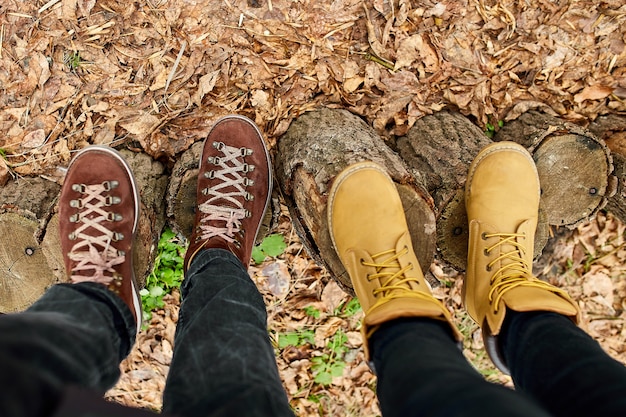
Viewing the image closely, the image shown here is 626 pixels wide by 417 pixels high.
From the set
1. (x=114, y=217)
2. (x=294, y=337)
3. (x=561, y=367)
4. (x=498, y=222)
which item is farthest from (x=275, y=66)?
(x=561, y=367)

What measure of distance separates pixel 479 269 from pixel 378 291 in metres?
0.49

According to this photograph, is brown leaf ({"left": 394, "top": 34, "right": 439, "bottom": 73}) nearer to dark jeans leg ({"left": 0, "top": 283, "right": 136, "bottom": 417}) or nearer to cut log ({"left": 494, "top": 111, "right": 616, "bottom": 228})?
cut log ({"left": 494, "top": 111, "right": 616, "bottom": 228})

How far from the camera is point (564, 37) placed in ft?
7.54

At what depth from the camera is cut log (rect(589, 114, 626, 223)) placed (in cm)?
219

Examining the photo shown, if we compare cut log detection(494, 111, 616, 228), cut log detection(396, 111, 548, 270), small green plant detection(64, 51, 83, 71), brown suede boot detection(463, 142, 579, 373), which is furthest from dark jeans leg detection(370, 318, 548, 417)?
small green plant detection(64, 51, 83, 71)

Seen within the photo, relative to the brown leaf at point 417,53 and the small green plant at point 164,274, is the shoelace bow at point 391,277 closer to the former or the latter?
the brown leaf at point 417,53

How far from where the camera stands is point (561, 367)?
4.33ft

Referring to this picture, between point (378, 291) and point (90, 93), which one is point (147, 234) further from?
point (378, 291)

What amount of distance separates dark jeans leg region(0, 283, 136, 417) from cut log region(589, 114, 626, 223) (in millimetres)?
2356

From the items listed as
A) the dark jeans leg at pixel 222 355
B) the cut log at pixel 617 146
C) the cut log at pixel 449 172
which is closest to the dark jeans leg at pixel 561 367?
the cut log at pixel 449 172

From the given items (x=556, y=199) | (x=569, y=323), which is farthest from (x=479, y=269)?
(x=556, y=199)

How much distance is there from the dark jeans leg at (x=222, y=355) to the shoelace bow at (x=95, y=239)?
0.40 m

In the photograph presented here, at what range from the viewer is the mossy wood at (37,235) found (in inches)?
79.2

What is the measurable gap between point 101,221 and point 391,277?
1.34 meters
